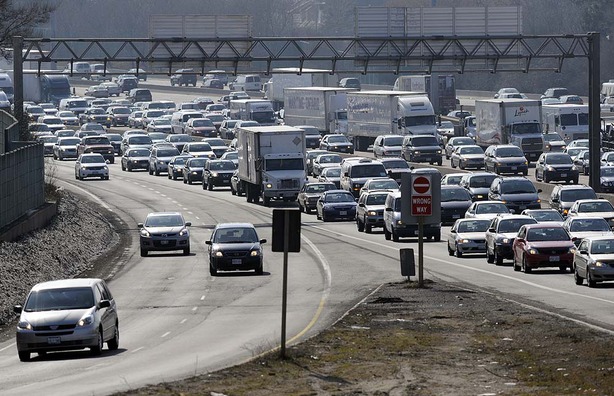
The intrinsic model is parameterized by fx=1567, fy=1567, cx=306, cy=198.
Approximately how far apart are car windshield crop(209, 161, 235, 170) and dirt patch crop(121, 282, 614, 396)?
49527 millimetres

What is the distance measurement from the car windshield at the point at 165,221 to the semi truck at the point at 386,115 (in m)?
42.9

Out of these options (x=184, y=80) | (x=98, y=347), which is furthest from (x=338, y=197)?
(x=184, y=80)

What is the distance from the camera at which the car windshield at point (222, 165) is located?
3310 inches

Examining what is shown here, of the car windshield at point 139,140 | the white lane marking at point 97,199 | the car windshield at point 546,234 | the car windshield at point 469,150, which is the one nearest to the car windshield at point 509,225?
the car windshield at point 546,234

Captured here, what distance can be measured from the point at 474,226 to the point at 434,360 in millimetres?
25847

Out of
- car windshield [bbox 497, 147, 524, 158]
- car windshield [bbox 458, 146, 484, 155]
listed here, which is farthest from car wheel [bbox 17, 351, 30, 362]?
car windshield [bbox 458, 146, 484, 155]

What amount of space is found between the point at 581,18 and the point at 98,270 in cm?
12272

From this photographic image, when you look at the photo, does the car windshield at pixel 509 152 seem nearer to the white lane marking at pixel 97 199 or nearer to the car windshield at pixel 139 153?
the white lane marking at pixel 97 199

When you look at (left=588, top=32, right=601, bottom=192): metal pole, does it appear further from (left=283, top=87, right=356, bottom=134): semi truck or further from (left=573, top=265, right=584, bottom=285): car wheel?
(left=283, top=87, right=356, bottom=134): semi truck

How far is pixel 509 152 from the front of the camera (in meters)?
80.8

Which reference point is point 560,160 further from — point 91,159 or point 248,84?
point 248,84

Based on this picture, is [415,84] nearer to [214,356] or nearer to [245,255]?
[245,255]

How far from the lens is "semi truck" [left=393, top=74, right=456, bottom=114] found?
401 feet

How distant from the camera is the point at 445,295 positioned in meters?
37.9
